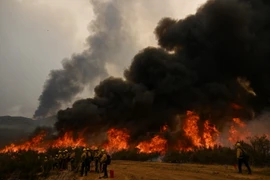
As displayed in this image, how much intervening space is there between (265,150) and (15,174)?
2228cm

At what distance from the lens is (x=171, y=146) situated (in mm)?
49156

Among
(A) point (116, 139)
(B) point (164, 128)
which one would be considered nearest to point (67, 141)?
(A) point (116, 139)

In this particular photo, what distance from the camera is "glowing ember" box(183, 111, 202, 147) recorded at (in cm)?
4698

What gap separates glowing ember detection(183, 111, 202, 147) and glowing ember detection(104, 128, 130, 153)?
11.4m

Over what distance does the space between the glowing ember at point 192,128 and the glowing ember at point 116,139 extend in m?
11.4

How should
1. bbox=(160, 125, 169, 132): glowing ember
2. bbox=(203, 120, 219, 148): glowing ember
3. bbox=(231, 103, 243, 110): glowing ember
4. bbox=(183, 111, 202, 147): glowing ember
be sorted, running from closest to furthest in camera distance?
bbox=(203, 120, 219, 148): glowing ember
bbox=(183, 111, 202, 147): glowing ember
bbox=(231, 103, 243, 110): glowing ember
bbox=(160, 125, 169, 132): glowing ember

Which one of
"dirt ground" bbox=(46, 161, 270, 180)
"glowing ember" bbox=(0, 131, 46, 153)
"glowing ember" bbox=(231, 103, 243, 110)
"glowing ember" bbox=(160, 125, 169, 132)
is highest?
"glowing ember" bbox=(231, 103, 243, 110)

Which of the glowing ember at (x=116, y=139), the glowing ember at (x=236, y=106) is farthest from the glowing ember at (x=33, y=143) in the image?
the glowing ember at (x=236, y=106)

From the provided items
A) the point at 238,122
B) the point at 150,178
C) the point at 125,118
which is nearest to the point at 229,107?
the point at 238,122

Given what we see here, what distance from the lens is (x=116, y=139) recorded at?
53375 millimetres

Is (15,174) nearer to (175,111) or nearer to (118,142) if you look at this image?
(118,142)

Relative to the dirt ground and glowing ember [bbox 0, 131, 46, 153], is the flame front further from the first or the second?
the dirt ground

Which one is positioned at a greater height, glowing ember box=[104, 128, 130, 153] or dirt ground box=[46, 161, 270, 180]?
glowing ember box=[104, 128, 130, 153]

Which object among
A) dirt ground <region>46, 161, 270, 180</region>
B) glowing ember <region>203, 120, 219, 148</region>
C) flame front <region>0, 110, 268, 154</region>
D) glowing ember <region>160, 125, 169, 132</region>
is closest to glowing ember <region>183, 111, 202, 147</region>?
flame front <region>0, 110, 268, 154</region>
